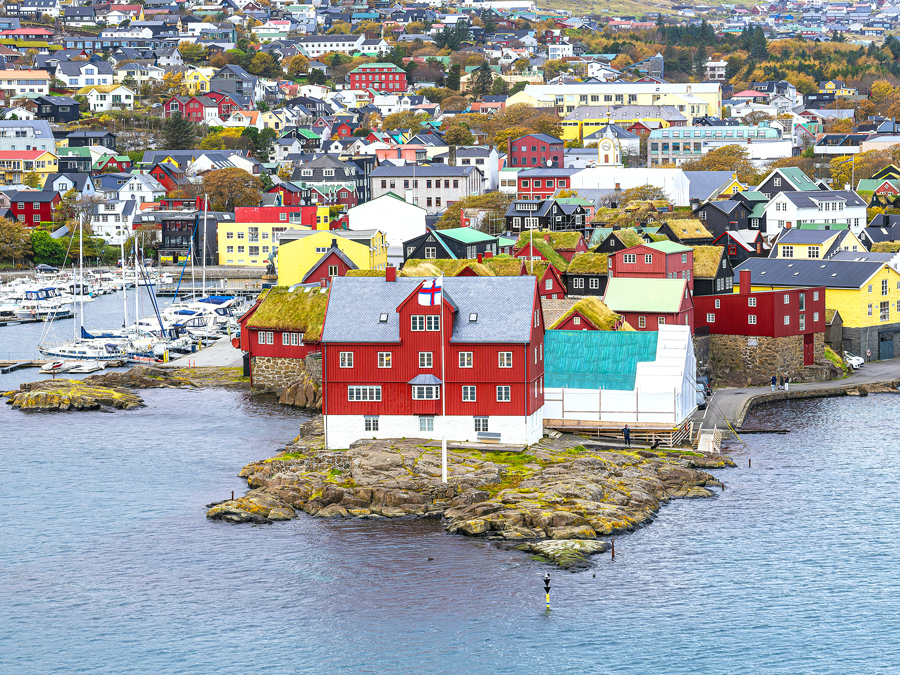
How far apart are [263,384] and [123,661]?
3197 cm

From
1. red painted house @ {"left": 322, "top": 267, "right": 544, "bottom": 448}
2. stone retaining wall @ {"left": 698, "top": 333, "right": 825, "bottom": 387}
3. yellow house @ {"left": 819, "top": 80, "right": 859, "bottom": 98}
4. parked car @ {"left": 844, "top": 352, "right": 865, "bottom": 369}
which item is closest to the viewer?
red painted house @ {"left": 322, "top": 267, "right": 544, "bottom": 448}

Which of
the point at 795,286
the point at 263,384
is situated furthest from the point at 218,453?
the point at 795,286

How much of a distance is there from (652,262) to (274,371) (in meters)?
19.5

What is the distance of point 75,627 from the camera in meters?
31.5

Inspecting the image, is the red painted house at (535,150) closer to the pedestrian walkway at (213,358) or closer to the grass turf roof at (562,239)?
the grass turf roof at (562,239)

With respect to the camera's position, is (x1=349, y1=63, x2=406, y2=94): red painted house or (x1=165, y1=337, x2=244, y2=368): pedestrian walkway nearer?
(x1=165, y1=337, x2=244, y2=368): pedestrian walkway

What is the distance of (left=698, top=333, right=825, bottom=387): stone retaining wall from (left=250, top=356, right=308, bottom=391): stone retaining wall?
65.4ft

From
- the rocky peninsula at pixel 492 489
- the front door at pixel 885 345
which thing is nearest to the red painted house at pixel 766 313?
the front door at pixel 885 345

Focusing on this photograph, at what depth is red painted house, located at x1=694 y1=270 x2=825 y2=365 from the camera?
59.8 metres

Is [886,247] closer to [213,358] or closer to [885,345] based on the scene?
[885,345]

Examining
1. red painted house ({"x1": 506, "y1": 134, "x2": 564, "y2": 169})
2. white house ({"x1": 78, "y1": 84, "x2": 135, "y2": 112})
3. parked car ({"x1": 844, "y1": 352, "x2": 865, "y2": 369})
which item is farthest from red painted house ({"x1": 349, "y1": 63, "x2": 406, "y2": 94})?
parked car ({"x1": 844, "y1": 352, "x2": 865, "y2": 369})

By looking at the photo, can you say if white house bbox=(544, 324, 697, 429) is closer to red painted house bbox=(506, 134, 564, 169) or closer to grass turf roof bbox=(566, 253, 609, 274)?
grass turf roof bbox=(566, 253, 609, 274)

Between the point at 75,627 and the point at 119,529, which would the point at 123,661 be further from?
the point at 119,529

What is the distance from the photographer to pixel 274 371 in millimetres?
60719
